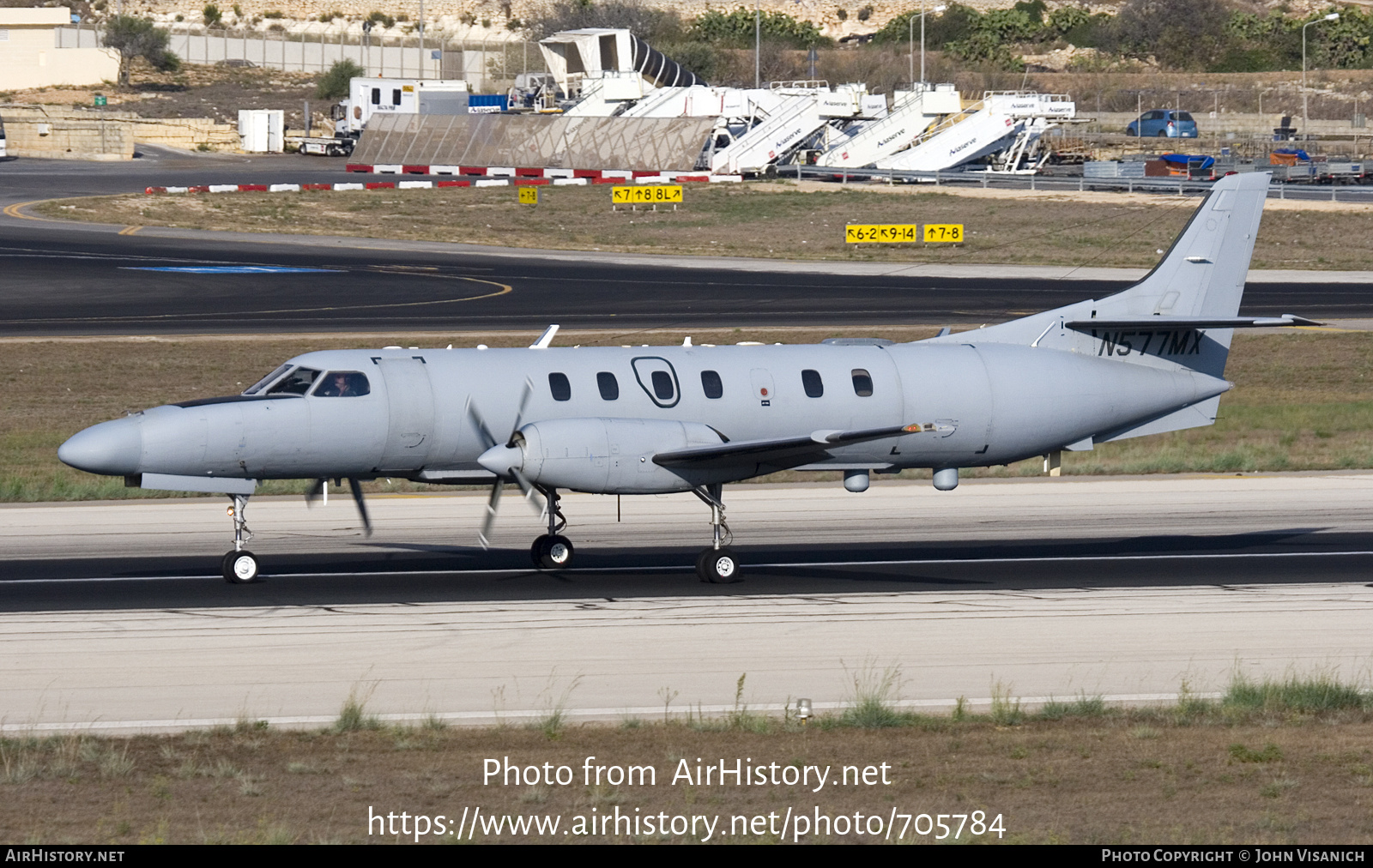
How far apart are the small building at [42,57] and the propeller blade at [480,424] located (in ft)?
433

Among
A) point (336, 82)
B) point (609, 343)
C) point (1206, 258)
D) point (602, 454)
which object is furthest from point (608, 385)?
Result: point (336, 82)

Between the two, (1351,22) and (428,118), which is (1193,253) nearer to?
(428,118)

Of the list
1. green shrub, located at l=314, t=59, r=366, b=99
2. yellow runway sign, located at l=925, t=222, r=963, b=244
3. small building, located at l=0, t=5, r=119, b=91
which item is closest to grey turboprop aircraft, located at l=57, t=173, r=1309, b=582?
yellow runway sign, located at l=925, t=222, r=963, b=244

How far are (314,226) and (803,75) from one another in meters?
77.5

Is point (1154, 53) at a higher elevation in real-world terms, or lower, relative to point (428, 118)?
higher

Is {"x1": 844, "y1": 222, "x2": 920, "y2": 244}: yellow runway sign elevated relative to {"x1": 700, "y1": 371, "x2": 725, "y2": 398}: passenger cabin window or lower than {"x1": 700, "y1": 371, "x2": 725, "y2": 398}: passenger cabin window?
elevated

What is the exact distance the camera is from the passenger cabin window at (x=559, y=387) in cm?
2298

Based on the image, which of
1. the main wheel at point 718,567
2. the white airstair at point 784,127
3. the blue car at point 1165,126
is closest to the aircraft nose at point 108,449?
the main wheel at point 718,567

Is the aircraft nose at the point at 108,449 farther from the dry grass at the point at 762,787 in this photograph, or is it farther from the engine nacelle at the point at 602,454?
the dry grass at the point at 762,787

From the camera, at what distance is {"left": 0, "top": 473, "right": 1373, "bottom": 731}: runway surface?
55.7 feet

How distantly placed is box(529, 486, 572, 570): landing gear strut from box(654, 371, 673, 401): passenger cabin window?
2.12 metres

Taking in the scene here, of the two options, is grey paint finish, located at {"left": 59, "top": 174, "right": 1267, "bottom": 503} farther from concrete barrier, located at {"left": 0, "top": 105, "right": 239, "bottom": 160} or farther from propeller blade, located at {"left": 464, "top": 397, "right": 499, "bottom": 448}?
concrete barrier, located at {"left": 0, "top": 105, "right": 239, "bottom": 160}

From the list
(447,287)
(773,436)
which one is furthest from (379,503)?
(447,287)
